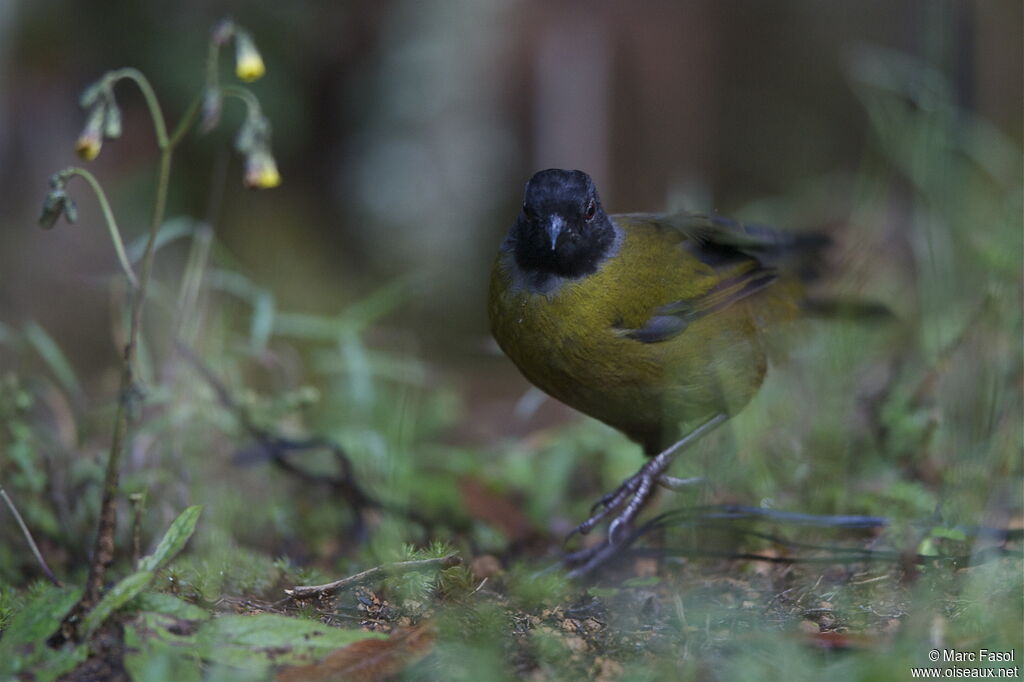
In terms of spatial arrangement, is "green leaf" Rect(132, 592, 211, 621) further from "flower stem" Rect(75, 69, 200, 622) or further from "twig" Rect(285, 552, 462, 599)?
"twig" Rect(285, 552, 462, 599)

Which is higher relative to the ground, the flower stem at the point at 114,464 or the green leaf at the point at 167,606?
the flower stem at the point at 114,464

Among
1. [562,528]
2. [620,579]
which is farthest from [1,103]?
[620,579]

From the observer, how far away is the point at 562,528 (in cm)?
378

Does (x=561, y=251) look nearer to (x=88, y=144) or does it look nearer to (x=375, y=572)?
(x=375, y=572)

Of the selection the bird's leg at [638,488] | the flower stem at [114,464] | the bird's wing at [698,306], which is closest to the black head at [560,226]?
the bird's wing at [698,306]

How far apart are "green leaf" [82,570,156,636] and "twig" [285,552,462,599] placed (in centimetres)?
47

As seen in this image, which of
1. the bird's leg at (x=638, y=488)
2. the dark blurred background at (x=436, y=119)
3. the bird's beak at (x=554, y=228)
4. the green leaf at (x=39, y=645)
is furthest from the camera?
the dark blurred background at (x=436, y=119)

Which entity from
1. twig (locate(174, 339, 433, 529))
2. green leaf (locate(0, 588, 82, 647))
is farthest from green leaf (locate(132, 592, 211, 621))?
twig (locate(174, 339, 433, 529))

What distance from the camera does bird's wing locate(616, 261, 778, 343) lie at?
3.18m

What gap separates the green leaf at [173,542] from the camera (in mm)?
2057

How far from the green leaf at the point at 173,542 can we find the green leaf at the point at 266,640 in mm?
157

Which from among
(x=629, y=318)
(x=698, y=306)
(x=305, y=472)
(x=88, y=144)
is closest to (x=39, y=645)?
(x=88, y=144)

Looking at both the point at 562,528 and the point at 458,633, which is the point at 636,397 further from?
the point at 458,633

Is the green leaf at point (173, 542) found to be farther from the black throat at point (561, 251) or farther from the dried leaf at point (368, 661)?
the black throat at point (561, 251)
